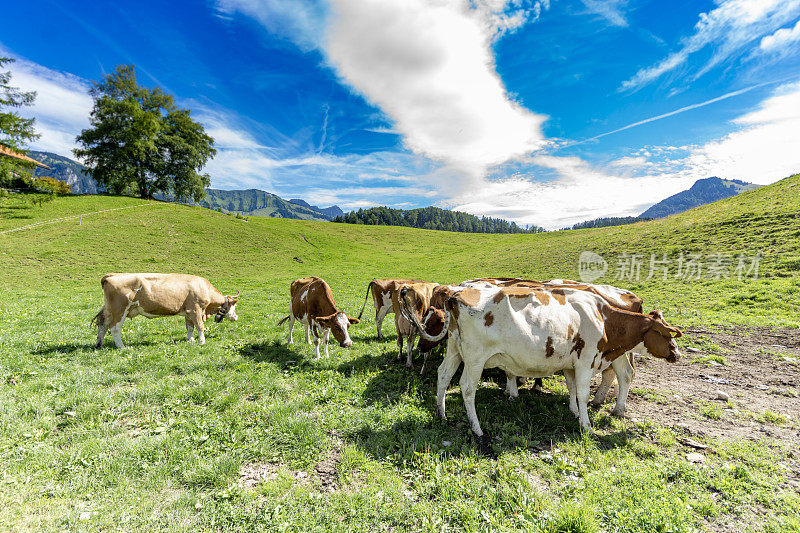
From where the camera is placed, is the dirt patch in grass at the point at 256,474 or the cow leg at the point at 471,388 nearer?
the dirt patch in grass at the point at 256,474

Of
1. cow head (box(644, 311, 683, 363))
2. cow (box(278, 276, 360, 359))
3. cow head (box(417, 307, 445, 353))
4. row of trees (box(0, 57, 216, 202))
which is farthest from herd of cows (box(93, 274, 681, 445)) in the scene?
row of trees (box(0, 57, 216, 202))

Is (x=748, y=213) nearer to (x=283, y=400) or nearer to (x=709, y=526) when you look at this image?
(x=709, y=526)

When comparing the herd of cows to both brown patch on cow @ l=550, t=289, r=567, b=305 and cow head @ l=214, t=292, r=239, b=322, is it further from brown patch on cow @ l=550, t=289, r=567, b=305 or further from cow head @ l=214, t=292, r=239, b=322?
cow head @ l=214, t=292, r=239, b=322

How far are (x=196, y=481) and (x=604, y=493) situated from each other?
5833 mm

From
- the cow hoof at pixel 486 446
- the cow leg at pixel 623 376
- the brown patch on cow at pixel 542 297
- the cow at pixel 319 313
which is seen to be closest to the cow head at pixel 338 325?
the cow at pixel 319 313

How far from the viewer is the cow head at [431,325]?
8281 millimetres

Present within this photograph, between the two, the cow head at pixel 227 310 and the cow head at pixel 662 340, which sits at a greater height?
the cow head at pixel 662 340

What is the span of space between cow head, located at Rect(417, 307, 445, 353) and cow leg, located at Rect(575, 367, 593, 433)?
338cm

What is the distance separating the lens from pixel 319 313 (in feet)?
32.6

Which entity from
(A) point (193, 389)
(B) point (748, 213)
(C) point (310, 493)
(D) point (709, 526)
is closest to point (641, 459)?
(D) point (709, 526)

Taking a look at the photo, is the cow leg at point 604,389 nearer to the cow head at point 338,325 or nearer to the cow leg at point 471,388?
the cow leg at point 471,388

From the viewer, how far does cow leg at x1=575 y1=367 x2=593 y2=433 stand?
588cm

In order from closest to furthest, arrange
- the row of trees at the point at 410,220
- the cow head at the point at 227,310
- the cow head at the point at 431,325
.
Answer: the cow head at the point at 431,325 < the cow head at the point at 227,310 < the row of trees at the point at 410,220

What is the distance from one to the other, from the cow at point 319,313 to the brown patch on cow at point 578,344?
579cm
